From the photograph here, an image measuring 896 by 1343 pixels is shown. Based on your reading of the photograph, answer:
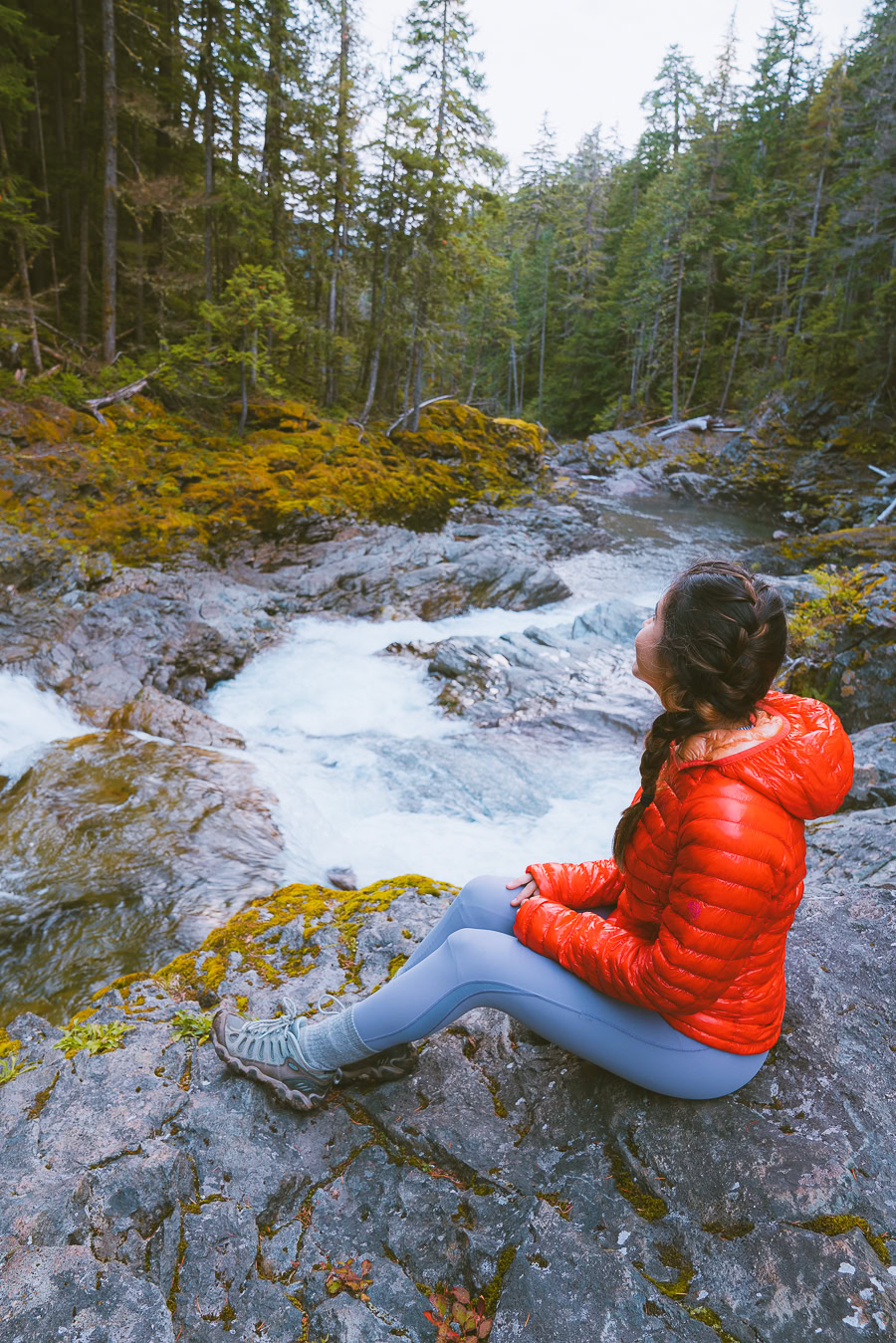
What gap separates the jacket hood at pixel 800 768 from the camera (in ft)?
5.53

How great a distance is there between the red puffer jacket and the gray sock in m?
0.77

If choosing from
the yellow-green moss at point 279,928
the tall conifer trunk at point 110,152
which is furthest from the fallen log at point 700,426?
the yellow-green moss at point 279,928

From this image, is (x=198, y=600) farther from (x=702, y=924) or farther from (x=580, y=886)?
(x=702, y=924)

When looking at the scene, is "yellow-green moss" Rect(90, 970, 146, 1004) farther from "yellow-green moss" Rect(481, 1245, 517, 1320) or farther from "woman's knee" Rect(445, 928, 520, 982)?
"yellow-green moss" Rect(481, 1245, 517, 1320)

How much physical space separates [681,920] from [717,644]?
744 millimetres

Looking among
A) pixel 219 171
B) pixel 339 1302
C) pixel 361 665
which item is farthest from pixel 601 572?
pixel 339 1302

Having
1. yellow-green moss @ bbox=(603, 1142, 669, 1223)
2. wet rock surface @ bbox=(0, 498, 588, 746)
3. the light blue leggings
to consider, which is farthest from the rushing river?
yellow-green moss @ bbox=(603, 1142, 669, 1223)

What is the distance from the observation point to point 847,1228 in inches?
64.2

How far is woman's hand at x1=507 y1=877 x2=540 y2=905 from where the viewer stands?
2.31 metres

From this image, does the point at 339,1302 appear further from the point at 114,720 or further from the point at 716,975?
the point at 114,720

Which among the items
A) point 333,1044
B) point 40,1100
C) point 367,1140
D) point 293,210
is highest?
point 293,210

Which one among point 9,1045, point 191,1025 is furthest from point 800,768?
point 9,1045

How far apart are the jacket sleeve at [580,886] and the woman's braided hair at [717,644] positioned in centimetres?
78

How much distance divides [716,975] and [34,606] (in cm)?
925
